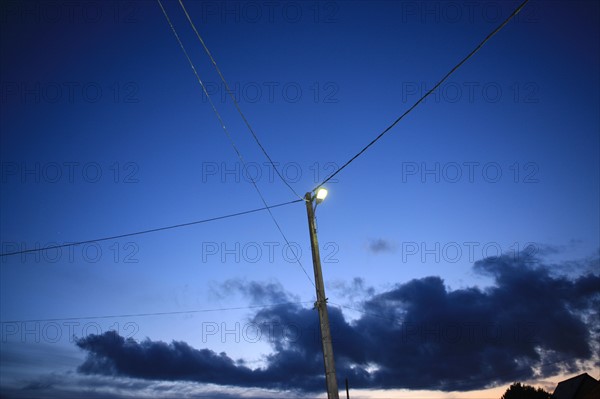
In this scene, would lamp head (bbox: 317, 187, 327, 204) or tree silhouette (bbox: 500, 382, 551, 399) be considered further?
tree silhouette (bbox: 500, 382, 551, 399)

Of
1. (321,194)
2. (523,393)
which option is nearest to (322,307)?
(321,194)

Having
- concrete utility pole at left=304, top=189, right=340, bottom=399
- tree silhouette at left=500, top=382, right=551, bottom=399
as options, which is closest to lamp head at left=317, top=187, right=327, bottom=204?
concrete utility pole at left=304, top=189, right=340, bottom=399

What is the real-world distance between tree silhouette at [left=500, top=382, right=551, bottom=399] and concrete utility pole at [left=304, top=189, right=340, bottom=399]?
233 ft

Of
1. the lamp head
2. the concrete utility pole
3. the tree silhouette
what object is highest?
the lamp head

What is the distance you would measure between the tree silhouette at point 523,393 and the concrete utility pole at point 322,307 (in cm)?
7091

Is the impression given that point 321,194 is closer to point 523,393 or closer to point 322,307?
point 322,307

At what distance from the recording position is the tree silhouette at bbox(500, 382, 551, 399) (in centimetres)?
6100

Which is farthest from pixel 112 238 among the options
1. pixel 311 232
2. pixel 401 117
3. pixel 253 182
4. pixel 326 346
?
pixel 401 117

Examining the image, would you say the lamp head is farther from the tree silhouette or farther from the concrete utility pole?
the tree silhouette

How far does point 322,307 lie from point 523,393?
7244 cm

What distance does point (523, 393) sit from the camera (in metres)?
62.2

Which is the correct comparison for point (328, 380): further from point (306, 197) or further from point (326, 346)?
point (306, 197)

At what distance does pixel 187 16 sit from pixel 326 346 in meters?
8.22

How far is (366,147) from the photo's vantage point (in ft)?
31.4
